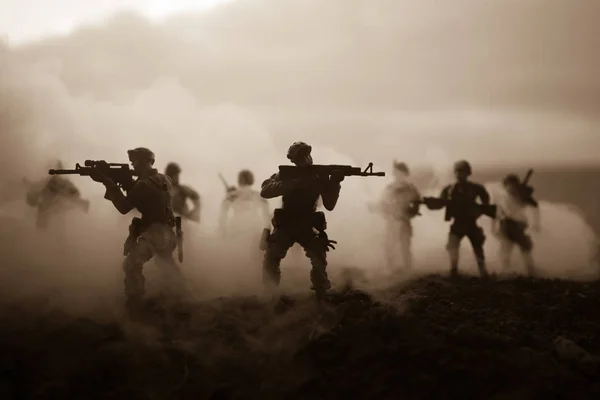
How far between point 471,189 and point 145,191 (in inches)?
209

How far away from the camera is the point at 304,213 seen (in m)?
6.75

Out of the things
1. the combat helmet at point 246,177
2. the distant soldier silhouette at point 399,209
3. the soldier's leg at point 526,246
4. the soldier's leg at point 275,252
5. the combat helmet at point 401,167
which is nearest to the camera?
the soldier's leg at point 275,252

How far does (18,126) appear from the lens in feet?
49.3

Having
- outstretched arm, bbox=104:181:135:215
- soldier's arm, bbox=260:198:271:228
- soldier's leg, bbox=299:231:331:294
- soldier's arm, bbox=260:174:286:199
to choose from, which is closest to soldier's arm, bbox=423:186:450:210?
soldier's leg, bbox=299:231:331:294

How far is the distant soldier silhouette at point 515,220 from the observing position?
986 cm

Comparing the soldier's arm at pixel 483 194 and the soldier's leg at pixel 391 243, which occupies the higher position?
the soldier's arm at pixel 483 194

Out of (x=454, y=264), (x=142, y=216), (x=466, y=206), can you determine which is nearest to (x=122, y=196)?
(x=142, y=216)

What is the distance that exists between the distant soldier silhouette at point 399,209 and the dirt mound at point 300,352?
3.36m

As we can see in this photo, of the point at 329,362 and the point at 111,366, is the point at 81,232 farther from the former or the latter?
the point at 329,362

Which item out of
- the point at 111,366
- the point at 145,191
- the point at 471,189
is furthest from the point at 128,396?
the point at 471,189

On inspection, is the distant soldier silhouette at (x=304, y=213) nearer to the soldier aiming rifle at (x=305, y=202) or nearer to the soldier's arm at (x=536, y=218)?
the soldier aiming rifle at (x=305, y=202)

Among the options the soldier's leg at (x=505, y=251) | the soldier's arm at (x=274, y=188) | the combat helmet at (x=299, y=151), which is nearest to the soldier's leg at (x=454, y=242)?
the soldier's leg at (x=505, y=251)

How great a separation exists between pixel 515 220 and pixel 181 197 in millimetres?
6170

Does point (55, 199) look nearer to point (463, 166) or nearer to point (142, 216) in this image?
point (142, 216)
